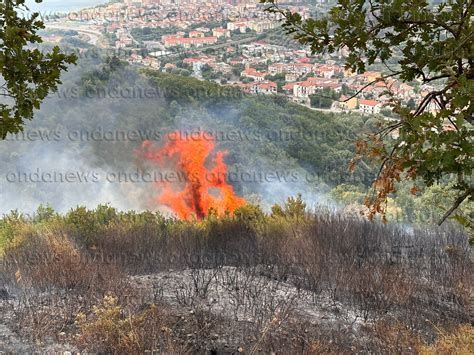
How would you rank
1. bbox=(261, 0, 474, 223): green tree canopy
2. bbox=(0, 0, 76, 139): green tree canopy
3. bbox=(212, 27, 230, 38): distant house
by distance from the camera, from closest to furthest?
bbox=(261, 0, 474, 223): green tree canopy < bbox=(0, 0, 76, 139): green tree canopy < bbox=(212, 27, 230, 38): distant house

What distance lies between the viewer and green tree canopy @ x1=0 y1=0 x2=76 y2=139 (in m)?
2.84

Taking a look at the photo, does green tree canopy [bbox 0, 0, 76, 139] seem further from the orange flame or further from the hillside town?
the hillside town

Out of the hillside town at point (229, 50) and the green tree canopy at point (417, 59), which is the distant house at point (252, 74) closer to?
the hillside town at point (229, 50)

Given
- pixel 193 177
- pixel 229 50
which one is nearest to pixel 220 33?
pixel 229 50

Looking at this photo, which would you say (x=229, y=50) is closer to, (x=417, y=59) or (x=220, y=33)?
(x=220, y=33)

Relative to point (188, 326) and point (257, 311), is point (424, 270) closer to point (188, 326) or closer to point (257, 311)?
point (257, 311)

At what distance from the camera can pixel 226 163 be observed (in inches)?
853

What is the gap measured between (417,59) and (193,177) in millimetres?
15526

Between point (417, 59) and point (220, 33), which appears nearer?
point (417, 59)

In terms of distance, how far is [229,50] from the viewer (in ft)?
157

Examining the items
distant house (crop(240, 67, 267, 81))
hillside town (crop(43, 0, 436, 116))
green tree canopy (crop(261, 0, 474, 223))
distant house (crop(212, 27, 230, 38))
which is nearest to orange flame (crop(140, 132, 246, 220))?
hillside town (crop(43, 0, 436, 116))

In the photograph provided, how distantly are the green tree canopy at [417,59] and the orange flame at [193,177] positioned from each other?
38.3 ft

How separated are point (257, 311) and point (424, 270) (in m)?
3.93

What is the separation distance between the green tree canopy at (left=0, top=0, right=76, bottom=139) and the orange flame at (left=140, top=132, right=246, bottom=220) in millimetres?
11562
